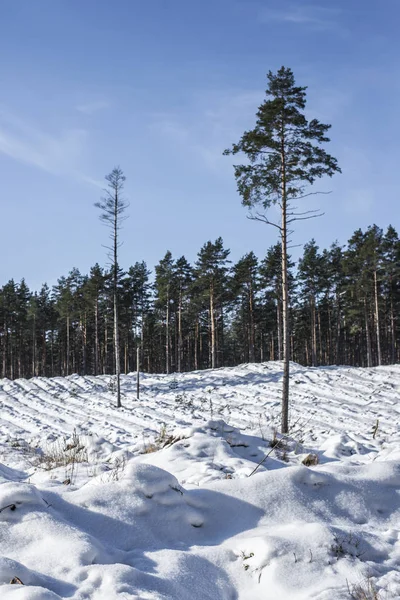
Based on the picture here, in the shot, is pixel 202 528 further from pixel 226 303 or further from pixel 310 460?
pixel 226 303

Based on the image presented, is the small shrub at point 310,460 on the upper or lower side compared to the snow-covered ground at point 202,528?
lower

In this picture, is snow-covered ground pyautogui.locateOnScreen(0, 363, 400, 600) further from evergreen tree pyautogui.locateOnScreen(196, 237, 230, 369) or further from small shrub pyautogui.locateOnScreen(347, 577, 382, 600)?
evergreen tree pyautogui.locateOnScreen(196, 237, 230, 369)

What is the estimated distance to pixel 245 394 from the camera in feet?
64.2

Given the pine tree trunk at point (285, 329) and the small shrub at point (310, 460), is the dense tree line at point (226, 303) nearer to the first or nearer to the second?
the pine tree trunk at point (285, 329)

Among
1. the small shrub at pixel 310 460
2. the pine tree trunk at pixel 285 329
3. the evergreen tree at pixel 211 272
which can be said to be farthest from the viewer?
the evergreen tree at pixel 211 272

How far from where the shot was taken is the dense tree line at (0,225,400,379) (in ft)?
115

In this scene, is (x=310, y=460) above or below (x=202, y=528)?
below

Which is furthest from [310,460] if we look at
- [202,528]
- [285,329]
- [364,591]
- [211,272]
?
[211,272]

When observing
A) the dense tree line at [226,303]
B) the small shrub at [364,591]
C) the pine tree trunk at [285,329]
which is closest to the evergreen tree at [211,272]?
the dense tree line at [226,303]

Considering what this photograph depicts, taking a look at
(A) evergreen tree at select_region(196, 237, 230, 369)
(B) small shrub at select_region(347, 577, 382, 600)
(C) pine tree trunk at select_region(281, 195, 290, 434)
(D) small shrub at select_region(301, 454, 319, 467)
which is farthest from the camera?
(A) evergreen tree at select_region(196, 237, 230, 369)

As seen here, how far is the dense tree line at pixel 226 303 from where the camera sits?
115ft

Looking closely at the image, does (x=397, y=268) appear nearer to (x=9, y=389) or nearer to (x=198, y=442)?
(x=9, y=389)

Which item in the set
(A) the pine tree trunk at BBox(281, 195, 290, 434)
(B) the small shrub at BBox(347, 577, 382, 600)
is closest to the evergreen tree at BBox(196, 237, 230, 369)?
(A) the pine tree trunk at BBox(281, 195, 290, 434)

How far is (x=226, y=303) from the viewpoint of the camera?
40.5 meters
